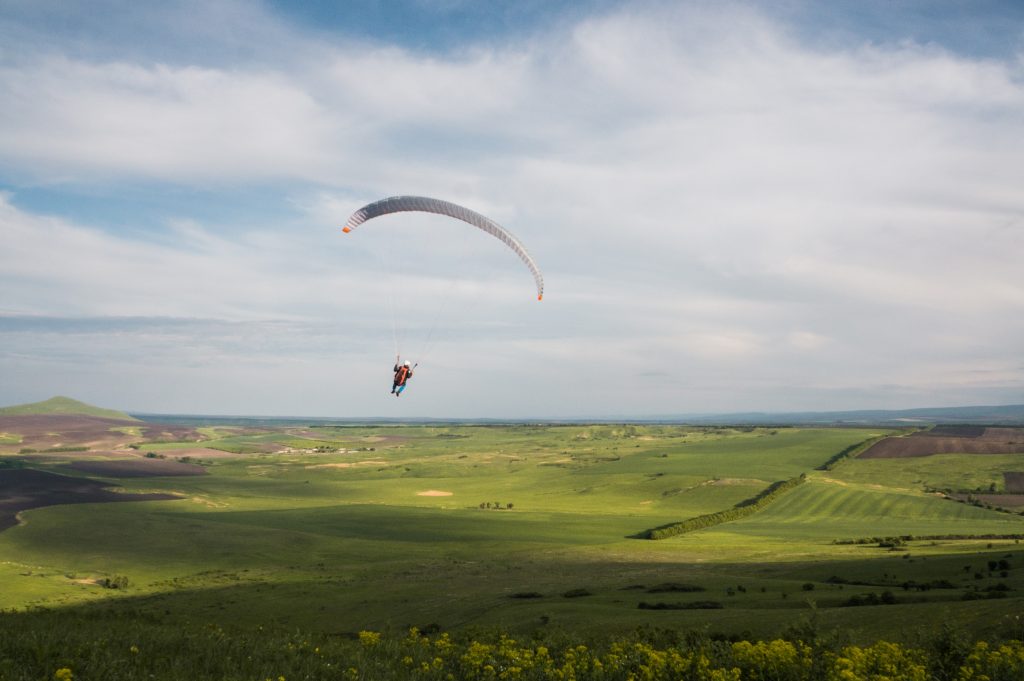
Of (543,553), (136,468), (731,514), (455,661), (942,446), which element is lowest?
(136,468)

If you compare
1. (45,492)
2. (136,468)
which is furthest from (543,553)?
(136,468)

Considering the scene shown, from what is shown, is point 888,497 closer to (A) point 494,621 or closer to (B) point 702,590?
(B) point 702,590

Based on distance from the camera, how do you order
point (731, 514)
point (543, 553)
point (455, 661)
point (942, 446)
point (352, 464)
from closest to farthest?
point (455, 661) → point (543, 553) → point (731, 514) → point (942, 446) → point (352, 464)

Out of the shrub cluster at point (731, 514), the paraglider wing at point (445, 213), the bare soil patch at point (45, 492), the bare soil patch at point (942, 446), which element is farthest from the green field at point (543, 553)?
the paraglider wing at point (445, 213)

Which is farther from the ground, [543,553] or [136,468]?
[543,553]

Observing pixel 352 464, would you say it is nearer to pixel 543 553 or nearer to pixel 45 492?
pixel 45 492

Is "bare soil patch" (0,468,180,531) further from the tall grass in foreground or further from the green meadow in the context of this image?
the tall grass in foreground
